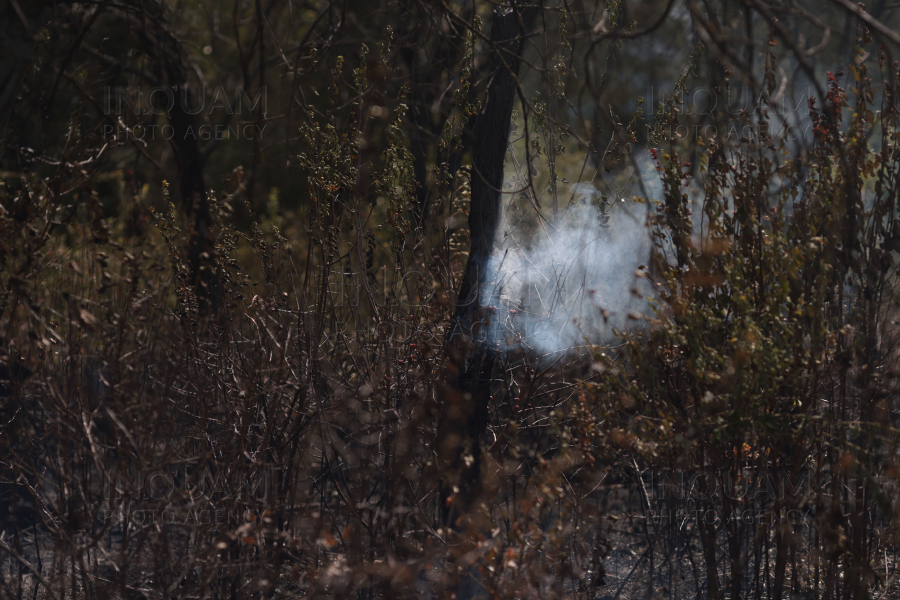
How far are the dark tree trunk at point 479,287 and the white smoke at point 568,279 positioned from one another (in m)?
0.08

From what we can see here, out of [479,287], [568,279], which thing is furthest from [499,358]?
[568,279]

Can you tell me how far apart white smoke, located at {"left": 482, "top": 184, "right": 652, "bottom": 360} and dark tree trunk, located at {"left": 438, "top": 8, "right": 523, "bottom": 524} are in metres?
0.08

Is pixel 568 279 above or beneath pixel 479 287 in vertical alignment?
above

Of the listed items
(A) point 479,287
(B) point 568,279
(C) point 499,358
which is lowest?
(C) point 499,358

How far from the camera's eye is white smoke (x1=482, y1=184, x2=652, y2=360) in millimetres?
3871

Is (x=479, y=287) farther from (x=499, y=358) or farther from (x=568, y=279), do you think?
(x=568, y=279)

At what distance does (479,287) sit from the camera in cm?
381

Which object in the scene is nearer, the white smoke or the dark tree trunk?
the dark tree trunk

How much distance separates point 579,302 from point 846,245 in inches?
52.1

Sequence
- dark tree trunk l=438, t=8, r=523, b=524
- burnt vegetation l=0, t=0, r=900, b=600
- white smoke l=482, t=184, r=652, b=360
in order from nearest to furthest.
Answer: burnt vegetation l=0, t=0, r=900, b=600, dark tree trunk l=438, t=8, r=523, b=524, white smoke l=482, t=184, r=652, b=360

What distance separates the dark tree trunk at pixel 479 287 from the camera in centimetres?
367

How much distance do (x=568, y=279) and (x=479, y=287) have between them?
0.53m

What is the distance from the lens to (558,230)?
409cm

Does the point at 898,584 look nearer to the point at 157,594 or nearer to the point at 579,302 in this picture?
the point at 579,302
